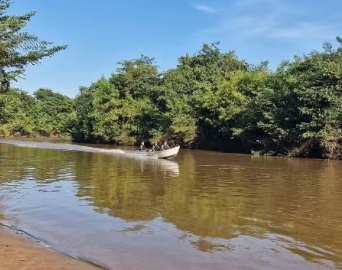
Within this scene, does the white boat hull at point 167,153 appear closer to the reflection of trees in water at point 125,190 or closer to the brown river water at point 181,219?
the reflection of trees in water at point 125,190

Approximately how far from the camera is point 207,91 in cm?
4434

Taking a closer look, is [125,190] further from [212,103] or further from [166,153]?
[212,103]

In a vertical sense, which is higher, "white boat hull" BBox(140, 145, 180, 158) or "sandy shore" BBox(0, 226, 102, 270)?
"white boat hull" BBox(140, 145, 180, 158)

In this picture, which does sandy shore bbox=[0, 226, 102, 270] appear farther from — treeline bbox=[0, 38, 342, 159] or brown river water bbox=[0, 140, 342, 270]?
treeline bbox=[0, 38, 342, 159]

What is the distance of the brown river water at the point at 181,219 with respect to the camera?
7.18m

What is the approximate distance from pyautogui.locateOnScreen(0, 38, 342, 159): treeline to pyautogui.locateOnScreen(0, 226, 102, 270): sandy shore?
918 cm

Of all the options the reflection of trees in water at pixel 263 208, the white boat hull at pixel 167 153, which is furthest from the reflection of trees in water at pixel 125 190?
the white boat hull at pixel 167 153

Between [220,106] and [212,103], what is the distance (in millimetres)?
981

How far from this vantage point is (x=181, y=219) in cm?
1017

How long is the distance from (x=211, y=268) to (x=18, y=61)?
26.7ft

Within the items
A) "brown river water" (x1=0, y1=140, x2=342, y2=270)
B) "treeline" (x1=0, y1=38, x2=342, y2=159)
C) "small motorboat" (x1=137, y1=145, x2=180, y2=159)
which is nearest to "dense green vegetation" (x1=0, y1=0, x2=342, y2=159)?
"treeline" (x1=0, y1=38, x2=342, y2=159)

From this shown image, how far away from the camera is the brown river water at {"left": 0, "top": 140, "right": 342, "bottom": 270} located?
23.5 ft

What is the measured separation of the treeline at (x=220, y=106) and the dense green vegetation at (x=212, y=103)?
7 cm

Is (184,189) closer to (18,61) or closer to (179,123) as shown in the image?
(18,61)
